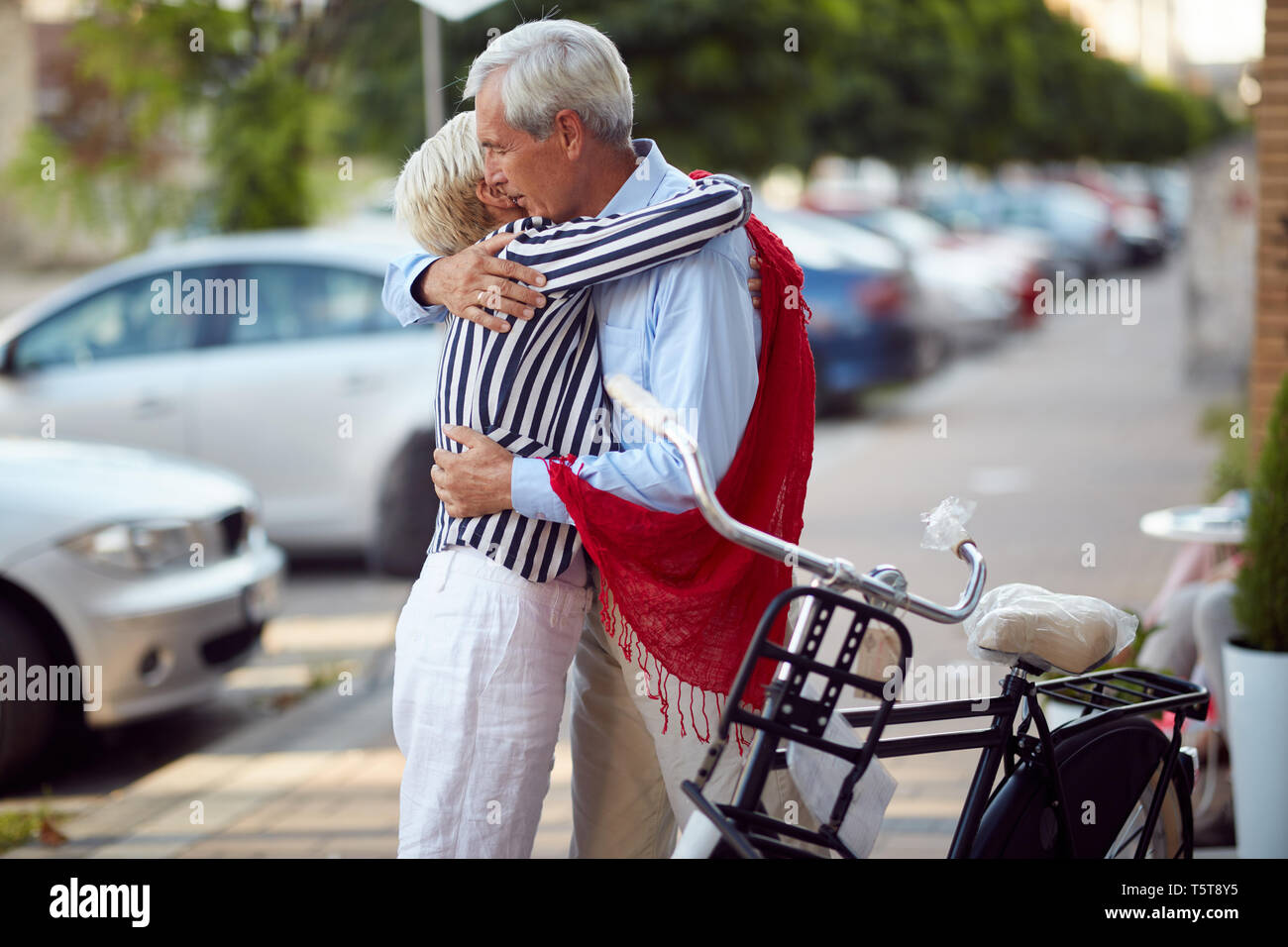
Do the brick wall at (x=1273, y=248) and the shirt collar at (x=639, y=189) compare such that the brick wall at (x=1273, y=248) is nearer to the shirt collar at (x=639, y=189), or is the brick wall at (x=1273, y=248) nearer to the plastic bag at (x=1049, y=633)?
the plastic bag at (x=1049, y=633)

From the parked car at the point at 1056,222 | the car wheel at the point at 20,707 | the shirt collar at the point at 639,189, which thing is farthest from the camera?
the parked car at the point at 1056,222

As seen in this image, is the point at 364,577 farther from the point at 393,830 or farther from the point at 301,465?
the point at 393,830

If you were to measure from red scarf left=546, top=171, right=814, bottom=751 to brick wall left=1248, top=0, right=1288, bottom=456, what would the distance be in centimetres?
378

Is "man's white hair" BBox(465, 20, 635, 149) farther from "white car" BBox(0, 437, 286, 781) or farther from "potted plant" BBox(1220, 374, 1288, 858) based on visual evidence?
"white car" BBox(0, 437, 286, 781)

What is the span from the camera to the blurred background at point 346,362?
5.35 meters

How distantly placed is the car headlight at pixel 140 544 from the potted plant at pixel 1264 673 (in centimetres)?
343

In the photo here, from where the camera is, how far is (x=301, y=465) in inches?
303

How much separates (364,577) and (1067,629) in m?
5.96

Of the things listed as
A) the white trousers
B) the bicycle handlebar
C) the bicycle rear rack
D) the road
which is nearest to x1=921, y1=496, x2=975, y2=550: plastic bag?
the bicycle handlebar

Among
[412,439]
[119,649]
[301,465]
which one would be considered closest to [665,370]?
[119,649]

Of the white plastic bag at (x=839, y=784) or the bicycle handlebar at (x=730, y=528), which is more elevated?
the bicycle handlebar at (x=730, y=528)

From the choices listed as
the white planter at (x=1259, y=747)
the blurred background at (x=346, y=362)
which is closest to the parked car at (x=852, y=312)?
the blurred background at (x=346, y=362)

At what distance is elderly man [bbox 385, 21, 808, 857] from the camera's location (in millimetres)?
2307

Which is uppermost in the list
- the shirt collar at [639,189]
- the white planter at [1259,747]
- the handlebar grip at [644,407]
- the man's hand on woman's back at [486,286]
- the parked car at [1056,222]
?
the parked car at [1056,222]
